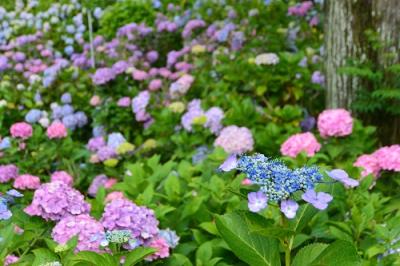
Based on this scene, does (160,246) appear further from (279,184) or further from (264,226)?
(279,184)

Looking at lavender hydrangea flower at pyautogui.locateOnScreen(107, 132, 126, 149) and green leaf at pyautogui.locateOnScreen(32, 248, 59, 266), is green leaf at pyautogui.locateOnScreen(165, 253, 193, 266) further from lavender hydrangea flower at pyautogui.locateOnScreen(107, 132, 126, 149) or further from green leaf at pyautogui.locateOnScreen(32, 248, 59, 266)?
lavender hydrangea flower at pyautogui.locateOnScreen(107, 132, 126, 149)

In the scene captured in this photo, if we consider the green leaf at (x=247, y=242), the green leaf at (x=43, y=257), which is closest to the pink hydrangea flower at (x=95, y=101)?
the green leaf at (x=43, y=257)

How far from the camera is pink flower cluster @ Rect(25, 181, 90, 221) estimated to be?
6.81 feet

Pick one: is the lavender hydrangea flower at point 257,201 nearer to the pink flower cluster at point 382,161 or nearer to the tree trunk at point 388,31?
the pink flower cluster at point 382,161

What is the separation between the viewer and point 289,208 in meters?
1.39

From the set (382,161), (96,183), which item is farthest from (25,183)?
(382,161)

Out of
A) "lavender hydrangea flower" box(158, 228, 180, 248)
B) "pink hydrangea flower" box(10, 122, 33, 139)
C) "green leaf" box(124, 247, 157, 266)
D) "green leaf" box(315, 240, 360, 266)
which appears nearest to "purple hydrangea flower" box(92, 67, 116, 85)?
"pink hydrangea flower" box(10, 122, 33, 139)

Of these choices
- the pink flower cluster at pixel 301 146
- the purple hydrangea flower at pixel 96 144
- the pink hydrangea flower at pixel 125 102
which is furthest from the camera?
the pink hydrangea flower at pixel 125 102

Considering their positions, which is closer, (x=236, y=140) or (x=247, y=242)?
(x=247, y=242)

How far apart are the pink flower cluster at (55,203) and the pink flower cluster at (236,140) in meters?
1.59

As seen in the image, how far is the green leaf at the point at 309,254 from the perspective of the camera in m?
1.59

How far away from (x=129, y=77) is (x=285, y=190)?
4178 millimetres

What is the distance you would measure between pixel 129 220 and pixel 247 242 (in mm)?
560

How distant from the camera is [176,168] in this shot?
3.36 m
